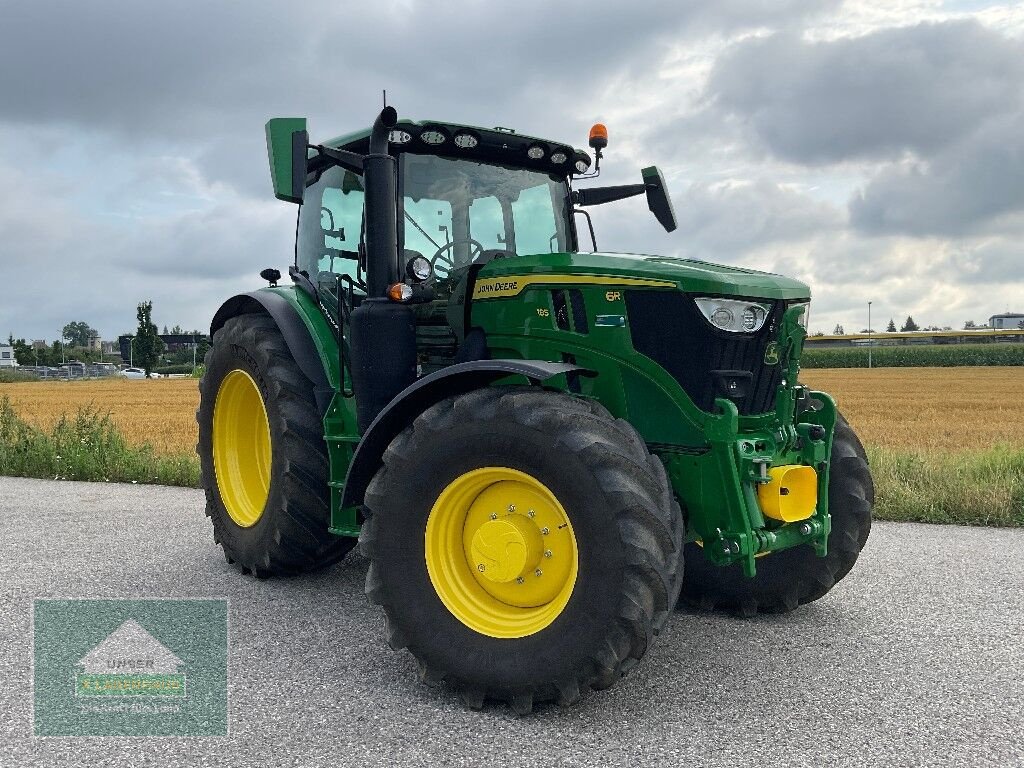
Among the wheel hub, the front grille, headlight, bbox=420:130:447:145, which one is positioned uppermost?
headlight, bbox=420:130:447:145

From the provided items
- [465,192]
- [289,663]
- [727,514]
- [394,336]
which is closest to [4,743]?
[289,663]

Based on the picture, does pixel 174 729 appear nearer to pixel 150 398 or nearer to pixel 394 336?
pixel 394 336

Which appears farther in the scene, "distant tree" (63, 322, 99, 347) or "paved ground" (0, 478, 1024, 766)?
"distant tree" (63, 322, 99, 347)

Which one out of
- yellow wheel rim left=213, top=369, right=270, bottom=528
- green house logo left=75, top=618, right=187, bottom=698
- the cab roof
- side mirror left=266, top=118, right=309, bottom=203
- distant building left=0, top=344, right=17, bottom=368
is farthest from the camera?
distant building left=0, top=344, right=17, bottom=368

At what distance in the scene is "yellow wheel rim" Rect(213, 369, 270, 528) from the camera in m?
5.84

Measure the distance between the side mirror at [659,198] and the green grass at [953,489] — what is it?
12.4 ft

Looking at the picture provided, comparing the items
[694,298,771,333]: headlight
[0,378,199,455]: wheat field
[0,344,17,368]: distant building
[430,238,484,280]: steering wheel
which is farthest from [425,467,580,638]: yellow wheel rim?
[0,344,17,368]: distant building

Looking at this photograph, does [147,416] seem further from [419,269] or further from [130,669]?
[419,269]

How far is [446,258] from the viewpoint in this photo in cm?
479

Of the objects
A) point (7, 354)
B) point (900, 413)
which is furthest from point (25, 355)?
point (900, 413)

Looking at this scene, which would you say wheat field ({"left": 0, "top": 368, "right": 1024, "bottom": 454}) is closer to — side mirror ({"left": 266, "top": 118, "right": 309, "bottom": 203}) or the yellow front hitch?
the yellow front hitch

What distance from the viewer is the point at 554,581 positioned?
3.54 metres

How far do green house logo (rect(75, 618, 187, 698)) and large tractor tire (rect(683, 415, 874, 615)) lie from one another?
2577mm

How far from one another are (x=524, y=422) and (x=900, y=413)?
20.3 meters
